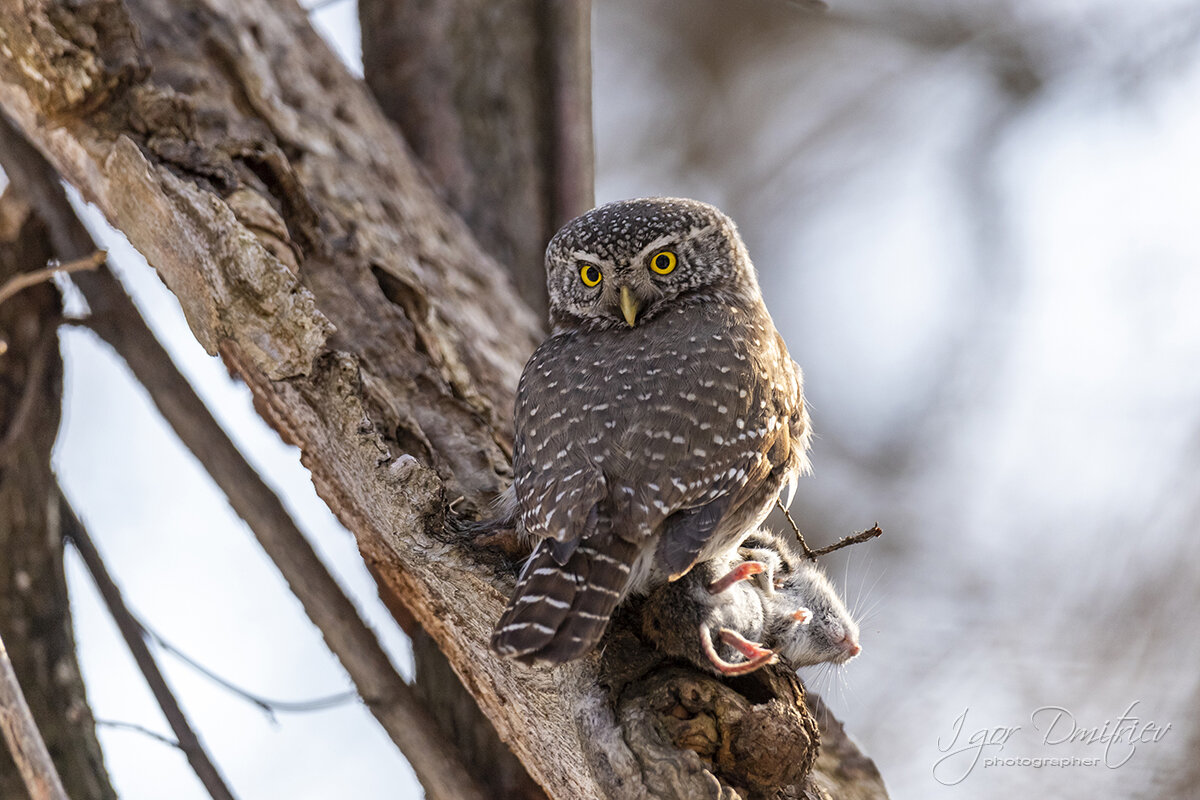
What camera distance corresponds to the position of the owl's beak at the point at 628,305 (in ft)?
10.8

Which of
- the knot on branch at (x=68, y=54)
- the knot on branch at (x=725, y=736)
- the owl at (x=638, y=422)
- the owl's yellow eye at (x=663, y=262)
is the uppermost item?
the knot on branch at (x=68, y=54)

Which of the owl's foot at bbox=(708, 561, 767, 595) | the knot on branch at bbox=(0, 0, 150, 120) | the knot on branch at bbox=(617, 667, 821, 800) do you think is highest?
the knot on branch at bbox=(0, 0, 150, 120)

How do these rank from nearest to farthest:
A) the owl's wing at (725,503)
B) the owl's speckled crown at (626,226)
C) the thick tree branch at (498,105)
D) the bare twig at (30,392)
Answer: the owl's wing at (725,503) → the owl's speckled crown at (626,226) → the bare twig at (30,392) → the thick tree branch at (498,105)

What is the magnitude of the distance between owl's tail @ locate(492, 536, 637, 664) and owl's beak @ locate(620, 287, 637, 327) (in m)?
0.92

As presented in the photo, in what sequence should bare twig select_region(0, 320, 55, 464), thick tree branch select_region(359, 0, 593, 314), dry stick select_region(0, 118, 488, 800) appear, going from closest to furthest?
dry stick select_region(0, 118, 488, 800), bare twig select_region(0, 320, 55, 464), thick tree branch select_region(359, 0, 593, 314)

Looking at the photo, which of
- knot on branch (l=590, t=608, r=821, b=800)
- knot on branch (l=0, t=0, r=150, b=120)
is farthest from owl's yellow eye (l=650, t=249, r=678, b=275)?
knot on branch (l=0, t=0, r=150, b=120)

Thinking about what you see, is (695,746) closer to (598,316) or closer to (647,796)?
(647,796)

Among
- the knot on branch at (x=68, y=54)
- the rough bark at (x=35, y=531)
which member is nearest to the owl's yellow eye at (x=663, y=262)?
the knot on branch at (x=68, y=54)

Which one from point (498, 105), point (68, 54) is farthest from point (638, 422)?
point (498, 105)

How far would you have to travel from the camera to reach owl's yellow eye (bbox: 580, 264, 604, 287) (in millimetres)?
3443

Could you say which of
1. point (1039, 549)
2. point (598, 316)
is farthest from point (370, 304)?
point (1039, 549)

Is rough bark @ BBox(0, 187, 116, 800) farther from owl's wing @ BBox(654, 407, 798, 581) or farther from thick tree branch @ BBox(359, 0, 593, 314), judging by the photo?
owl's wing @ BBox(654, 407, 798, 581)

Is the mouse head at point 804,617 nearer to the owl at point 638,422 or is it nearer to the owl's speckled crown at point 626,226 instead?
the owl at point 638,422
